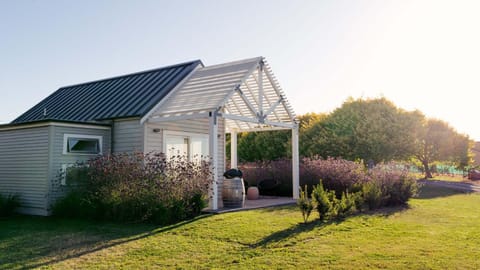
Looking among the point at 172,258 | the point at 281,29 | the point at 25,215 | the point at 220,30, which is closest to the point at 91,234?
the point at 172,258

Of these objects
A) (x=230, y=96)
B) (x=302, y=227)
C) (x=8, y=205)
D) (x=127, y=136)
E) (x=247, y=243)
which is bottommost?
(x=247, y=243)

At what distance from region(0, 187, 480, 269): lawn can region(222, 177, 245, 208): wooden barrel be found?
4.23ft

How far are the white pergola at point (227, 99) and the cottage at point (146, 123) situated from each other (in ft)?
0.09

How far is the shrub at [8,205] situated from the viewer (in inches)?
448

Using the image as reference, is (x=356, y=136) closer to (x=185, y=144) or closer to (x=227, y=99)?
(x=185, y=144)

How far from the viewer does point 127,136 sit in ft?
41.7

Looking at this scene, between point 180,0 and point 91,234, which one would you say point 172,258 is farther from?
point 180,0

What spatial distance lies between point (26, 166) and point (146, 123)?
143 inches

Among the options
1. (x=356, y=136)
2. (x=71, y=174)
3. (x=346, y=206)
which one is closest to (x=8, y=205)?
(x=71, y=174)

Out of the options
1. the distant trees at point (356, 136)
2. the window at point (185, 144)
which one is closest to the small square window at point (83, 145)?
the window at point (185, 144)

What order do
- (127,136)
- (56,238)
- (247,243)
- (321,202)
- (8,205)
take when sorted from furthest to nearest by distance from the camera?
1. (127,136)
2. (8,205)
3. (321,202)
4. (56,238)
5. (247,243)

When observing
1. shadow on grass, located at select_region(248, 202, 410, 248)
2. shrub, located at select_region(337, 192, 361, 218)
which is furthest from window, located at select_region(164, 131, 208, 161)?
shrub, located at select_region(337, 192, 361, 218)

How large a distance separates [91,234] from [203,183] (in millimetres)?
3019

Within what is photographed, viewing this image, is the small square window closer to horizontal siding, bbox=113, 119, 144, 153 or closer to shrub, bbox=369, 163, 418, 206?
horizontal siding, bbox=113, 119, 144, 153
